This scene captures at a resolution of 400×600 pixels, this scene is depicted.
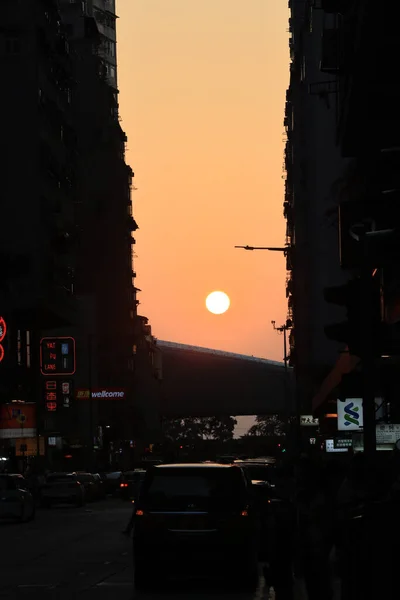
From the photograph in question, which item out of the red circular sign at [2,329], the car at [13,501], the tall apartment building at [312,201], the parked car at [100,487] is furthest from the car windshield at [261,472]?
the red circular sign at [2,329]

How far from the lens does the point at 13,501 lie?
47.0 meters

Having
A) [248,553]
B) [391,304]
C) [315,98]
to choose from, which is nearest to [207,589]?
[248,553]

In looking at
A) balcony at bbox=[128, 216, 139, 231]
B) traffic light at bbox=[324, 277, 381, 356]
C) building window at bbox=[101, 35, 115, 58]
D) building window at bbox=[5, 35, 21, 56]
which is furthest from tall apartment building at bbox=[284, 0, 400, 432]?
building window at bbox=[101, 35, 115, 58]

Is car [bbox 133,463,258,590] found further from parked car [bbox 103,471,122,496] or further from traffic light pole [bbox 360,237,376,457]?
parked car [bbox 103,471,122,496]

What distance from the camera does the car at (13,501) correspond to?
46.8 meters

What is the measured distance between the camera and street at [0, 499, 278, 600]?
1983 centimetres

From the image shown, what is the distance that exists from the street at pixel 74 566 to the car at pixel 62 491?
18791 millimetres

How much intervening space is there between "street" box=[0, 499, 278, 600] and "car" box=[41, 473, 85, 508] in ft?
61.7

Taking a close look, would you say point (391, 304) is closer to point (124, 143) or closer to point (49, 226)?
point (49, 226)

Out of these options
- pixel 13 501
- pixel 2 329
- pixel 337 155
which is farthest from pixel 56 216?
pixel 13 501

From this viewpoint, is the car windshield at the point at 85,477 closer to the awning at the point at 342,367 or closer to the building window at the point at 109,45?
the awning at the point at 342,367

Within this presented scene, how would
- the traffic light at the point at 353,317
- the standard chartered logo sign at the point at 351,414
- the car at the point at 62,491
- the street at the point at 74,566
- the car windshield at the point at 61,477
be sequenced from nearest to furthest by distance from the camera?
the traffic light at the point at 353,317 → the street at the point at 74,566 → the standard chartered logo sign at the point at 351,414 → the car at the point at 62,491 → the car windshield at the point at 61,477

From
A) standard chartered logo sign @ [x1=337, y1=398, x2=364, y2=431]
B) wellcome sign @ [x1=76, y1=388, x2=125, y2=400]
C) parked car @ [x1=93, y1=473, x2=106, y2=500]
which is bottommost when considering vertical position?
parked car @ [x1=93, y1=473, x2=106, y2=500]

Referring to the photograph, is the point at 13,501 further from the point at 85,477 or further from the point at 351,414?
the point at 85,477
